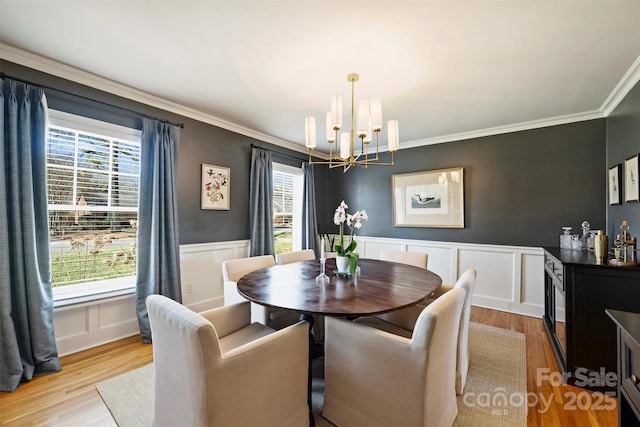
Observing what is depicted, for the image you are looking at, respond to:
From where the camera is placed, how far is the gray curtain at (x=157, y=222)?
262cm

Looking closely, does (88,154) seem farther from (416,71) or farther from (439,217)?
(439,217)

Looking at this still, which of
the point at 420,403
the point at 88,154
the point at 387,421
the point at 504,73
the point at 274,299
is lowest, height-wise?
the point at 387,421

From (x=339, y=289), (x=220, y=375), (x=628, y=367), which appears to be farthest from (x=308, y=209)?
(x=628, y=367)

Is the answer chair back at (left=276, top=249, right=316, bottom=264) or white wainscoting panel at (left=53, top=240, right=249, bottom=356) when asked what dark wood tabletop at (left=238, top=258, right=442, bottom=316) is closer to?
chair back at (left=276, top=249, right=316, bottom=264)

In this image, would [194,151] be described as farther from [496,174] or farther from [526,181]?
[526,181]

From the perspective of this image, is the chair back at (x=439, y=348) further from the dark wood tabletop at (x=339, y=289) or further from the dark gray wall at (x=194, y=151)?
the dark gray wall at (x=194, y=151)

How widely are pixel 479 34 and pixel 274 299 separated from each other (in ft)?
6.88

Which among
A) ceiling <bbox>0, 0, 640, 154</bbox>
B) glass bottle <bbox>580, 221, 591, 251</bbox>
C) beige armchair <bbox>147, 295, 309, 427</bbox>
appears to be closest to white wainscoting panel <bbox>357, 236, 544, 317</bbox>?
glass bottle <bbox>580, 221, 591, 251</bbox>

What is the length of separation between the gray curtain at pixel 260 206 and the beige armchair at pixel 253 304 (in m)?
0.94

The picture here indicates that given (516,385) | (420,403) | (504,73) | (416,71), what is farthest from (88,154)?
(516,385)

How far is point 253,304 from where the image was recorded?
2307 millimetres

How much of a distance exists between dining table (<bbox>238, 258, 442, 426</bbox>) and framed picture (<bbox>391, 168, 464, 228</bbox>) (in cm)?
188

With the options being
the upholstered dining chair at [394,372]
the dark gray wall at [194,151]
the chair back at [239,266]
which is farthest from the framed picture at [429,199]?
the upholstered dining chair at [394,372]

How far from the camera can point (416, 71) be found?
2.18 metres
